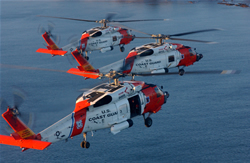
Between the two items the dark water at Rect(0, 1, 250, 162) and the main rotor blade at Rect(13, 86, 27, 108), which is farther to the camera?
the dark water at Rect(0, 1, 250, 162)

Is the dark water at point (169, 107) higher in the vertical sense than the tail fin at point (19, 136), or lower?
lower

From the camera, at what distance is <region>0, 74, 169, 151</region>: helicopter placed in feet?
83.6

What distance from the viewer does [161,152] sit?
4375 centimetres

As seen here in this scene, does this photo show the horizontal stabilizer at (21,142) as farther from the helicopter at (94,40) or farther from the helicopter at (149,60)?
the helicopter at (94,40)

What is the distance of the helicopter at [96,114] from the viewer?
2547cm

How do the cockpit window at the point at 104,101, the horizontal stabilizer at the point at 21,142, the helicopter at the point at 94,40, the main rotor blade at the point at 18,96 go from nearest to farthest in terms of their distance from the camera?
1. the main rotor blade at the point at 18,96
2. the horizontal stabilizer at the point at 21,142
3. the cockpit window at the point at 104,101
4. the helicopter at the point at 94,40

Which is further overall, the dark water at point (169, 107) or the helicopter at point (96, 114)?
the dark water at point (169, 107)

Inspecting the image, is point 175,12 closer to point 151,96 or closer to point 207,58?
point 207,58

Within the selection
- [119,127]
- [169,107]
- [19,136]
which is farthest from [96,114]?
[169,107]

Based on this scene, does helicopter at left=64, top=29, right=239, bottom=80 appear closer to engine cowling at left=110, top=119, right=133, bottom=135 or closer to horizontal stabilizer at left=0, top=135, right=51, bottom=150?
engine cowling at left=110, top=119, right=133, bottom=135

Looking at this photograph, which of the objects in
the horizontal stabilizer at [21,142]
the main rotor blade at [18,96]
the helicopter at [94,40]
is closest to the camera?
the main rotor blade at [18,96]

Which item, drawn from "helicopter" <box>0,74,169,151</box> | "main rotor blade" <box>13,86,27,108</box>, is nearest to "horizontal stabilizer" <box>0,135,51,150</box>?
"helicopter" <box>0,74,169,151</box>

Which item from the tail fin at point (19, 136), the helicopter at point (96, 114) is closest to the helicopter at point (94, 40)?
the helicopter at point (96, 114)

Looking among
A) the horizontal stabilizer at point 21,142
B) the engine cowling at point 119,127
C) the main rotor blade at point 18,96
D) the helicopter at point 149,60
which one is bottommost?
the engine cowling at point 119,127
